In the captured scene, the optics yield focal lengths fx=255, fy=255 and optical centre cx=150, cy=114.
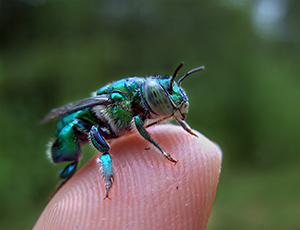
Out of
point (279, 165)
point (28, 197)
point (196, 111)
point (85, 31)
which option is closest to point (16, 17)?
point (85, 31)

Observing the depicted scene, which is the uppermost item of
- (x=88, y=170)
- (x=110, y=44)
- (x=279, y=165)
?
(x=110, y=44)

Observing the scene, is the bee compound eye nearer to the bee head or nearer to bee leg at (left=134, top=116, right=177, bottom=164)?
the bee head

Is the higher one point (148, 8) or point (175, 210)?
point (148, 8)

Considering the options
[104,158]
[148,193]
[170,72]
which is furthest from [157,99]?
[170,72]

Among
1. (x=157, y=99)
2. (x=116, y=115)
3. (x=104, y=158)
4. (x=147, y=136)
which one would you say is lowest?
(x=104, y=158)

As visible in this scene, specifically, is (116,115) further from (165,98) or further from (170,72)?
(170,72)

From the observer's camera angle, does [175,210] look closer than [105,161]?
Yes

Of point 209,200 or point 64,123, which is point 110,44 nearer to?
point 64,123
